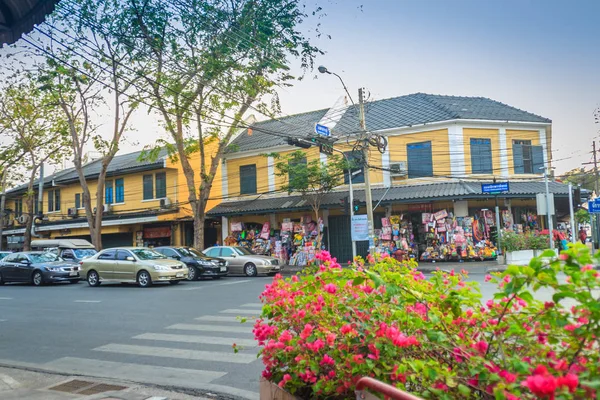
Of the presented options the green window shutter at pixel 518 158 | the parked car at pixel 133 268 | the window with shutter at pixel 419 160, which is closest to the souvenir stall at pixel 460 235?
the window with shutter at pixel 419 160

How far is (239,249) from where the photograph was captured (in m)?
23.6

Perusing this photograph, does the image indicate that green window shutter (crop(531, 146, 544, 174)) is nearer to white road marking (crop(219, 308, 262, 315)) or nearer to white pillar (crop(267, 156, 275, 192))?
white pillar (crop(267, 156, 275, 192))

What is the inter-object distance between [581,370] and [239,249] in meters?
22.0

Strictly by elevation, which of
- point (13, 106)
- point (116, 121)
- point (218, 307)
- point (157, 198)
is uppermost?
point (13, 106)

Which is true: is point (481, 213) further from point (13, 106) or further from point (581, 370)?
point (13, 106)

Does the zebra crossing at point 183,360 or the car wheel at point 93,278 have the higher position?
the car wheel at point 93,278

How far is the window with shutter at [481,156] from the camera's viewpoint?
919 inches

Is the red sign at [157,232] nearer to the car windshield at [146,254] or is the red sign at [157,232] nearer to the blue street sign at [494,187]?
the car windshield at [146,254]

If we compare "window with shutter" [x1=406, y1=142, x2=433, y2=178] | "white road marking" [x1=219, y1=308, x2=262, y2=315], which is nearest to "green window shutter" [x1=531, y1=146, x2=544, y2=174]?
"window with shutter" [x1=406, y1=142, x2=433, y2=178]

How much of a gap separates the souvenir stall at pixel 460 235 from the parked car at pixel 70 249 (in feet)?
58.9

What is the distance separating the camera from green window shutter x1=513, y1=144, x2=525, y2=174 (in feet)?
78.5

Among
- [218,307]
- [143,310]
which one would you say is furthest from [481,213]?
[143,310]

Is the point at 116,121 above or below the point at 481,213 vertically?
above

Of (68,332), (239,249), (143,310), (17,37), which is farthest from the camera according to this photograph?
(239,249)
